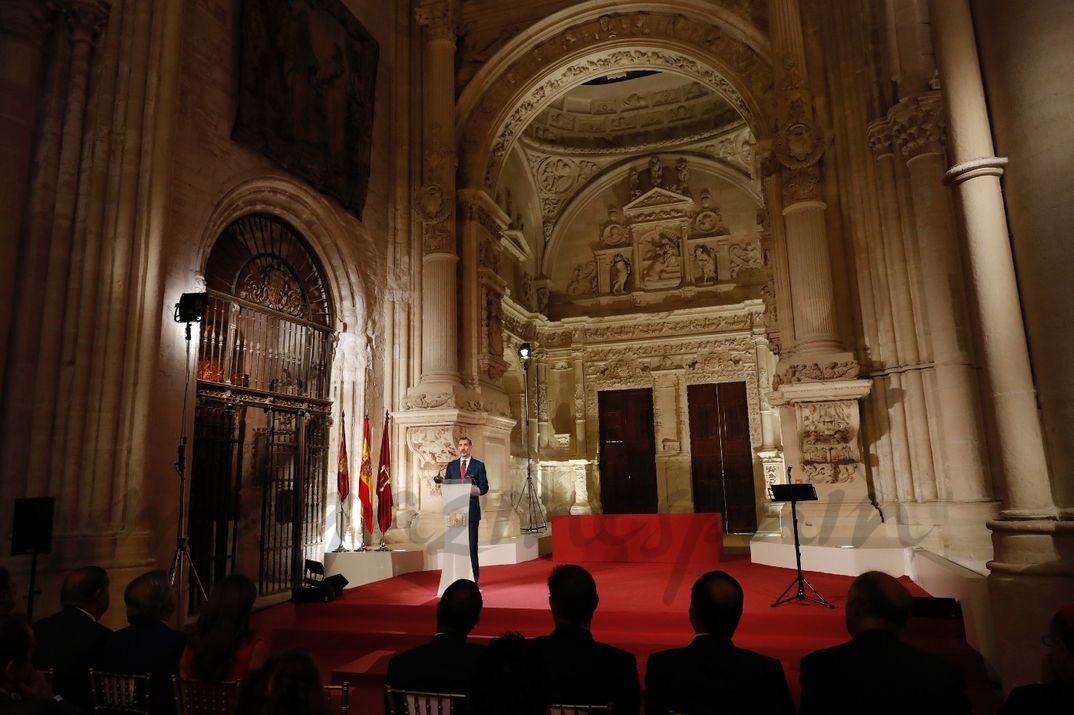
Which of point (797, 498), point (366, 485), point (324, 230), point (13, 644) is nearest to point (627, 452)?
point (366, 485)

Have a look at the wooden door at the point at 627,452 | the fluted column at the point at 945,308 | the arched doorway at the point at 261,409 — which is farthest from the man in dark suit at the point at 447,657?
the wooden door at the point at 627,452

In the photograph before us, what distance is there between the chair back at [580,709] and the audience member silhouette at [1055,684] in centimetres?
111

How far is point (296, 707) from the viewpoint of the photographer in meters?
1.77

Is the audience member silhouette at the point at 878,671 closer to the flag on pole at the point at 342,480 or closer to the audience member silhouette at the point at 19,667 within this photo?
the audience member silhouette at the point at 19,667

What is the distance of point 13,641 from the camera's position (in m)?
2.33

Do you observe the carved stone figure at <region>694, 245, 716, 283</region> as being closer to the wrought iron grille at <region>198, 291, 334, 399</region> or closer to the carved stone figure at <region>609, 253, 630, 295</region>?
the carved stone figure at <region>609, 253, 630, 295</region>

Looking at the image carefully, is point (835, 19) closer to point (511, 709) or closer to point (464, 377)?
point (464, 377)

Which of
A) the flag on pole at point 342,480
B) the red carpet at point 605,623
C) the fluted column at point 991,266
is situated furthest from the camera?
the flag on pole at point 342,480

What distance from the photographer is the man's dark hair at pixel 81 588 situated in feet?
10.1

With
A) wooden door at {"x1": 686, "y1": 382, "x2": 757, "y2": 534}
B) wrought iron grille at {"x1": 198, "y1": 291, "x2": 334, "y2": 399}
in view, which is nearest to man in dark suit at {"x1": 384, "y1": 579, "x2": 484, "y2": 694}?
wrought iron grille at {"x1": 198, "y1": 291, "x2": 334, "y2": 399}

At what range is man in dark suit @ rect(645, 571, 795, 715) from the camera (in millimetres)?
2199

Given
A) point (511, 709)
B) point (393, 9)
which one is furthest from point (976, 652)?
point (393, 9)

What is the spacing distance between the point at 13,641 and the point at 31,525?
2.97 metres

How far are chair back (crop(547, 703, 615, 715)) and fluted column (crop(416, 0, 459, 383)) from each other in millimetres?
7958
